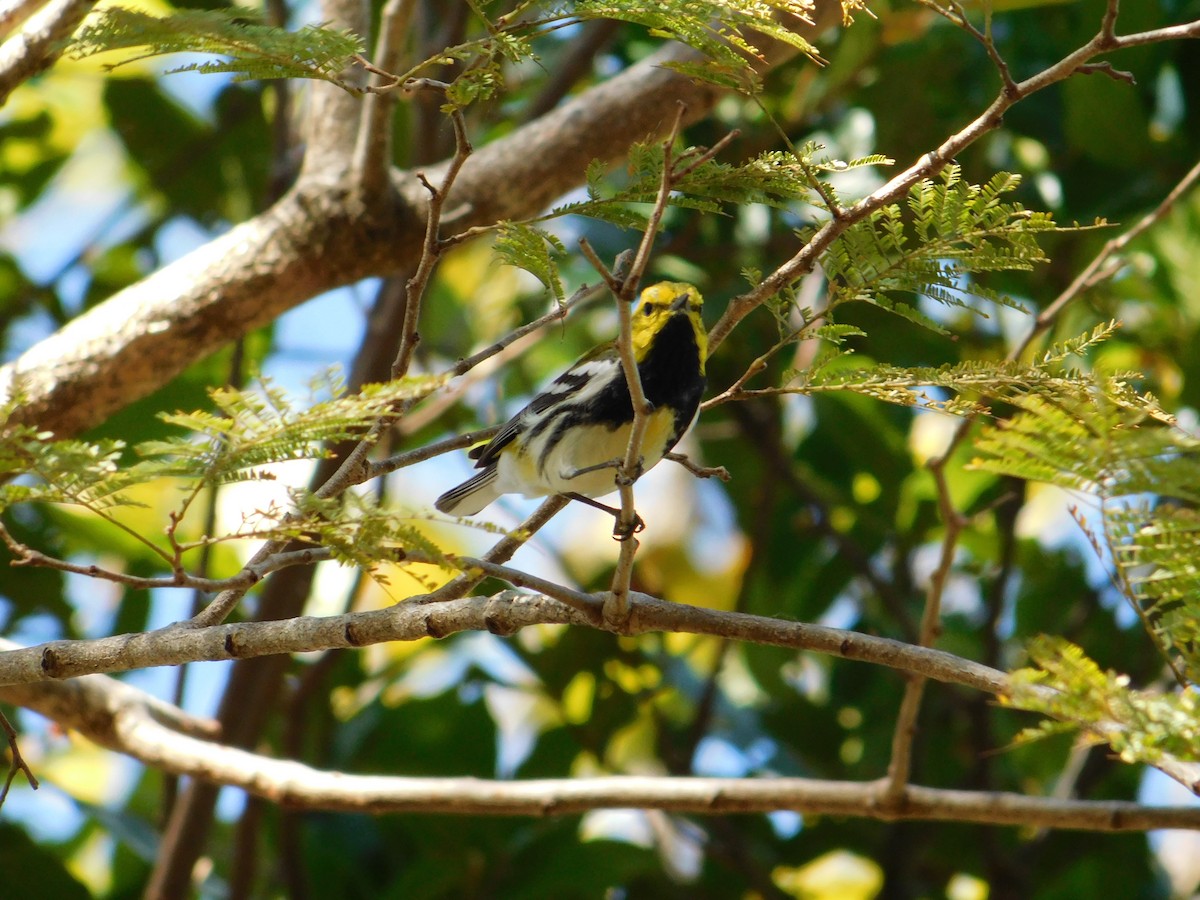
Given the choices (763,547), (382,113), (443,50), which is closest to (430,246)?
(443,50)

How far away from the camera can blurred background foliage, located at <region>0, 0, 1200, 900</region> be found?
12.4 ft

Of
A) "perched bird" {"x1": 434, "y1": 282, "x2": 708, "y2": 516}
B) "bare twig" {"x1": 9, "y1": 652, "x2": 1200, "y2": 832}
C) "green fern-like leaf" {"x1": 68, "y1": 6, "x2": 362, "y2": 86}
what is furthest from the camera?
"bare twig" {"x1": 9, "y1": 652, "x2": 1200, "y2": 832}

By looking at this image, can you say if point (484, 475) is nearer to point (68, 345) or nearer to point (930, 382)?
point (68, 345)

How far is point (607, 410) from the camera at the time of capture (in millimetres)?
2428

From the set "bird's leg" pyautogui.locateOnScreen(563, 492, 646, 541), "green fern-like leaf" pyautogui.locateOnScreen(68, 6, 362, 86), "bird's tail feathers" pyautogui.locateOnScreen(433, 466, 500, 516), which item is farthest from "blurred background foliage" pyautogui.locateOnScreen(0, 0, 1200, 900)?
"green fern-like leaf" pyautogui.locateOnScreen(68, 6, 362, 86)

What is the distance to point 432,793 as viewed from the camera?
264 cm

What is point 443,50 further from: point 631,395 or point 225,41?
point 631,395

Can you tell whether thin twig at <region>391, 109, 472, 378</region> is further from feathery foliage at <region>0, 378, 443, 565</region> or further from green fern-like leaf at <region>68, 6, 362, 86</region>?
feathery foliage at <region>0, 378, 443, 565</region>

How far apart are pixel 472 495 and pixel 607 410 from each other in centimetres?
73

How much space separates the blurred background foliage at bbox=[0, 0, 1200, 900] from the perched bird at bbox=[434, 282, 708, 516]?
922 millimetres

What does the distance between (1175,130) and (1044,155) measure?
469 millimetres

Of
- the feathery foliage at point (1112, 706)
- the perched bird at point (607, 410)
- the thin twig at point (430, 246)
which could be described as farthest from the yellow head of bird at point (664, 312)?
the feathery foliage at point (1112, 706)

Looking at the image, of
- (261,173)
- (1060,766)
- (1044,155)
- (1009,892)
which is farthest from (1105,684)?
(261,173)

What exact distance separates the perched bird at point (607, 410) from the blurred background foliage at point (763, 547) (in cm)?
92
